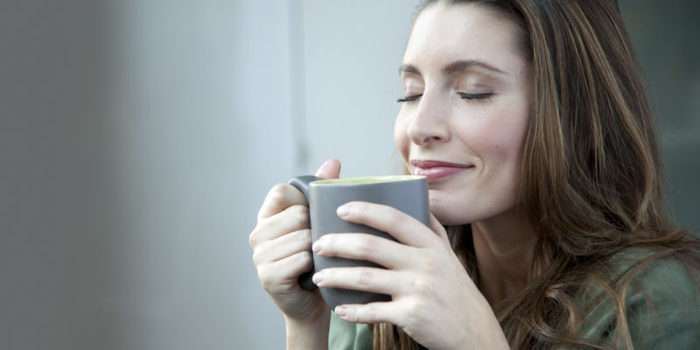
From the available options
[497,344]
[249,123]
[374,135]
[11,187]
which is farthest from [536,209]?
[249,123]

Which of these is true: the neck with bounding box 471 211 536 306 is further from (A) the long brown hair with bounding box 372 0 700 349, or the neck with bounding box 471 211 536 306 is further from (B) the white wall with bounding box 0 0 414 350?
(B) the white wall with bounding box 0 0 414 350

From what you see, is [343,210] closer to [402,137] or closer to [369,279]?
[369,279]

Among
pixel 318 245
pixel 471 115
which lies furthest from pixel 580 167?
pixel 318 245

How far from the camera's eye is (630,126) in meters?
0.99

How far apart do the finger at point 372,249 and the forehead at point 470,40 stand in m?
0.37

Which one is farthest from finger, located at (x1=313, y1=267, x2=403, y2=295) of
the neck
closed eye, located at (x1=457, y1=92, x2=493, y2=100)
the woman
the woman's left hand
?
the neck

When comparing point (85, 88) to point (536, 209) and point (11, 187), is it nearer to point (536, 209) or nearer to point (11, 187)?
point (11, 187)

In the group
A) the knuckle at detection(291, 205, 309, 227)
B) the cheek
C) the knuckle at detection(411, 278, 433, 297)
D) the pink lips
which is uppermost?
the cheek

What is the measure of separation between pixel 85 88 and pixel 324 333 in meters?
0.56

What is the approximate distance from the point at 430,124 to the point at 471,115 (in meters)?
0.06

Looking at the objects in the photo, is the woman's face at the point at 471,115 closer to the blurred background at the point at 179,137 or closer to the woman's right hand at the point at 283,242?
the woman's right hand at the point at 283,242

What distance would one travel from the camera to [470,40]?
0.91 m

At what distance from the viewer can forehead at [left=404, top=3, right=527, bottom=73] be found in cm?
91

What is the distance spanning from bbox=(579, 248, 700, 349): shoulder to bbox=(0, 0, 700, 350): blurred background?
24.8 inches
